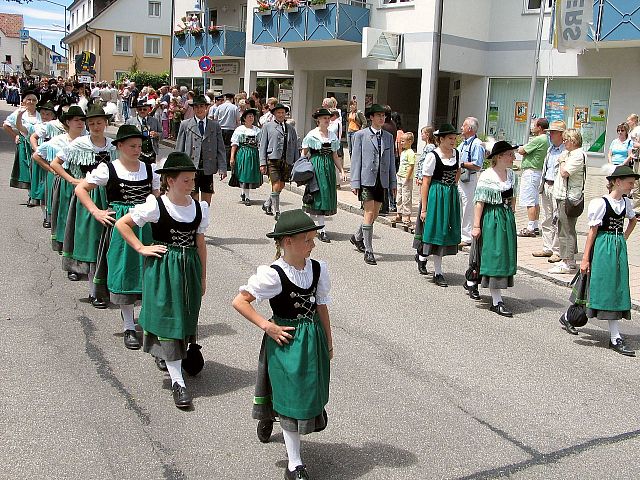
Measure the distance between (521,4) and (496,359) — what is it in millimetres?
17873

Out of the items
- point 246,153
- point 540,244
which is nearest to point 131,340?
point 540,244

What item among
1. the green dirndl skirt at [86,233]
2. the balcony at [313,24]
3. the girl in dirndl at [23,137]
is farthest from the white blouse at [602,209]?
the balcony at [313,24]

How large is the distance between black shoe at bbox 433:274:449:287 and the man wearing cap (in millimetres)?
2321

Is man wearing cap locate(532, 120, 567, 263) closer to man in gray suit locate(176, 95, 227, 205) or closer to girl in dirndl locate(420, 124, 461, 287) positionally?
girl in dirndl locate(420, 124, 461, 287)

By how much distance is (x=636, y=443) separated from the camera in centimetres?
486

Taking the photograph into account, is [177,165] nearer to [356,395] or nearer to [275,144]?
[356,395]

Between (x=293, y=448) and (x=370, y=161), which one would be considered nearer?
(x=293, y=448)

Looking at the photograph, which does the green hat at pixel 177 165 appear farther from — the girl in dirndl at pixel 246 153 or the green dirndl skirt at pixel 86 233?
the girl in dirndl at pixel 246 153

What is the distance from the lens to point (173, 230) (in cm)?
499

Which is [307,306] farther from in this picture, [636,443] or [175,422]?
[636,443]

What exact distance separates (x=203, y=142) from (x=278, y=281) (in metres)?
7.45

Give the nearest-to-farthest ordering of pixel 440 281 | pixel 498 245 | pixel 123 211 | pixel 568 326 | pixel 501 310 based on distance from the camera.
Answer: pixel 123 211 → pixel 568 326 → pixel 498 245 → pixel 501 310 → pixel 440 281

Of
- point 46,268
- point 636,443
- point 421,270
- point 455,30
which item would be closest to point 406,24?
→ point 455,30

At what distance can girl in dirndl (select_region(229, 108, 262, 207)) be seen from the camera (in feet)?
44.8
